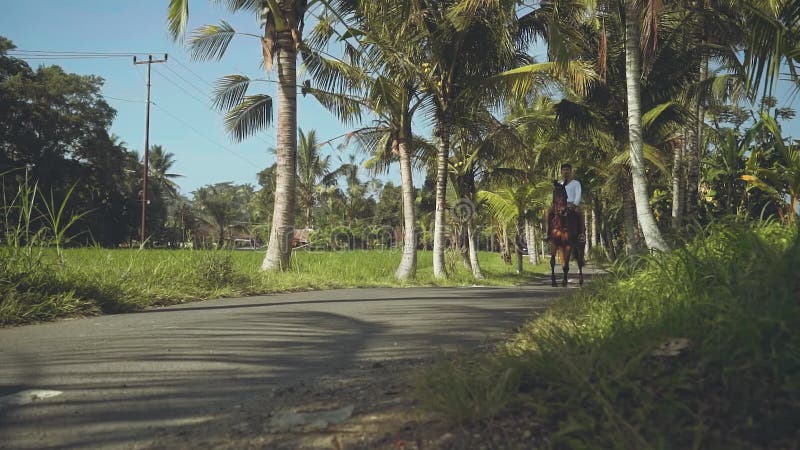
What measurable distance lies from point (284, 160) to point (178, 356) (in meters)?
7.81

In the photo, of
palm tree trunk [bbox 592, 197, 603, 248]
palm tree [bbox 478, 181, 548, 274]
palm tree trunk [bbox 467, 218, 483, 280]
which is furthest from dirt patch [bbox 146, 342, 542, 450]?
palm tree trunk [bbox 592, 197, 603, 248]

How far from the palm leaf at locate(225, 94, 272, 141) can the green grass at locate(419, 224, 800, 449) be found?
10.7 meters

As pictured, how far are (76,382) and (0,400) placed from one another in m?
0.36

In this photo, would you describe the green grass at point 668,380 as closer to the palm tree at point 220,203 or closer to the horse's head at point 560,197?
the horse's head at point 560,197

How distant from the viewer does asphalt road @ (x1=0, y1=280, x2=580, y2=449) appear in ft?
8.20

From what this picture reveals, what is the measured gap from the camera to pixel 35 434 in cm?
233

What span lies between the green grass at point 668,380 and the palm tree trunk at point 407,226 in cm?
1087

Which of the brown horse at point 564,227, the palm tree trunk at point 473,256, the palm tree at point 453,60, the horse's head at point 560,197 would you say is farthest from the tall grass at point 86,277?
the palm tree trunk at point 473,256

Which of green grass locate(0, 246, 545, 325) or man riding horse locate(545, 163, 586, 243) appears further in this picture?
man riding horse locate(545, 163, 586, 243)

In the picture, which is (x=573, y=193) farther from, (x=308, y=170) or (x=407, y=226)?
(x=308, y=170)

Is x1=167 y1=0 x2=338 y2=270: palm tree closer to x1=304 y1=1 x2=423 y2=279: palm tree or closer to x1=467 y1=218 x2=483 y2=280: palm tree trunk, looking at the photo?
x1=304 y1=1 x2=423 y2=279: palm tree

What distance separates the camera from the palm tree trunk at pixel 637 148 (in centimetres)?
736

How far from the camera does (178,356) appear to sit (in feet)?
12.0

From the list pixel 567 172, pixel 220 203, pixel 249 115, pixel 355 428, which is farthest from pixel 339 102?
pixel 220 203
